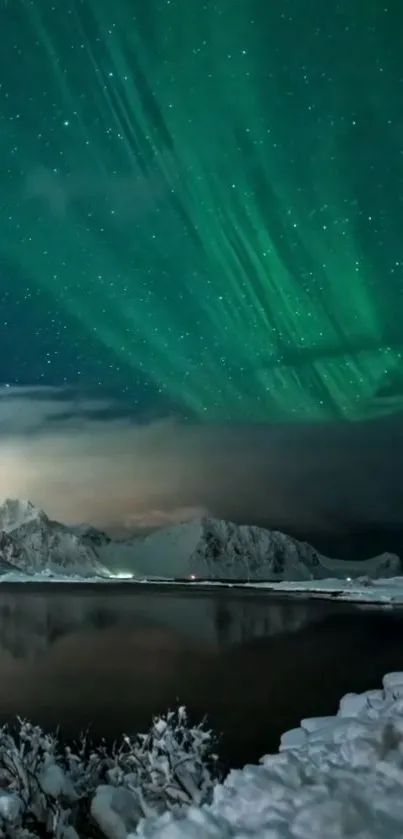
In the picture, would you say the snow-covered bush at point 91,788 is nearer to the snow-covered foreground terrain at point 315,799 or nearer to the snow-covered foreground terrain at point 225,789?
the snow-covered foreground terrain at point 225,789

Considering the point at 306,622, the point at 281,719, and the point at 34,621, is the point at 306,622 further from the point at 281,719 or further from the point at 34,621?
the point at 281,719

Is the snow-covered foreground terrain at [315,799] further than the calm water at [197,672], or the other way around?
the calm water at [197,672]

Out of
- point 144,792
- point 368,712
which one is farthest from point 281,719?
point 144,792

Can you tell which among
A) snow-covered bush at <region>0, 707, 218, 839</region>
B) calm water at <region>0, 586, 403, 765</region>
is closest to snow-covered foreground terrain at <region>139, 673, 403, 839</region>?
snow-covered bush at <region>0, 707, 218, 839</region>

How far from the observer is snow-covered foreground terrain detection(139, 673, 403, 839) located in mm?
8063

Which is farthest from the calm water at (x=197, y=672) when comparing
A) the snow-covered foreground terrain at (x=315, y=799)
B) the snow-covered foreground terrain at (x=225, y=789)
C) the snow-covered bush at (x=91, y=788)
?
the snow-covered foreground terrain at (x=315, y=799)

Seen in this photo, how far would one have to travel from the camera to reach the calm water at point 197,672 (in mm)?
28188

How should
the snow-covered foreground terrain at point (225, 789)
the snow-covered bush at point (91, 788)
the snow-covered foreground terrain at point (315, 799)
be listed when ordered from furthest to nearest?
1. the snow-covered bush at point (91, 788)
2. the snow-covered foreground terrain at point (225, 789)
3. the snow-covered foreground terrain at point (315, 799)

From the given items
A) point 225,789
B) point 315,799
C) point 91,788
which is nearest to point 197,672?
point 91,788

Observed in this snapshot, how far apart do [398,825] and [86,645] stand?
5367 centimetres

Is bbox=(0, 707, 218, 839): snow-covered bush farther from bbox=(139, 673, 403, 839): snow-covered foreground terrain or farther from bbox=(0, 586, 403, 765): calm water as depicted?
bbox=(0, 586, 403, 765): calm water

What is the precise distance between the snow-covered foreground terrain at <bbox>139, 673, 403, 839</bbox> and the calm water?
10.8 meters

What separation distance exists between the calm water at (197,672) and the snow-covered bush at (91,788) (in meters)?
7.37

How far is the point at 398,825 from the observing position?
8.04 metres
